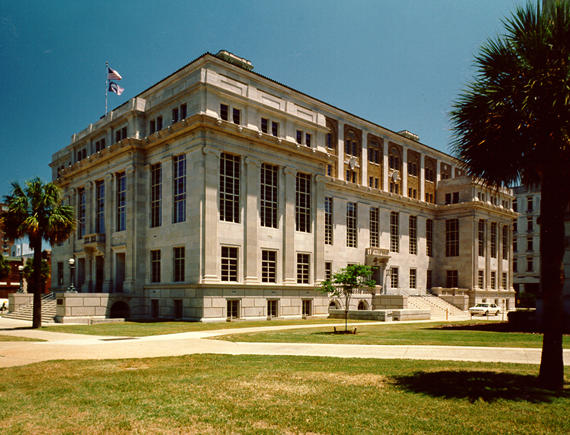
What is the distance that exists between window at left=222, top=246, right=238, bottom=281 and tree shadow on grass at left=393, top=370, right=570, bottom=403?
1149 inches

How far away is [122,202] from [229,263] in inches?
563

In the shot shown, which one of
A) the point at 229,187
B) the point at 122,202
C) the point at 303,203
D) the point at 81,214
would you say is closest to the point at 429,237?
the point at 303,203

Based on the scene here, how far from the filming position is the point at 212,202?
132 feet

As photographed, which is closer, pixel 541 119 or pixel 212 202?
pixel 541 119

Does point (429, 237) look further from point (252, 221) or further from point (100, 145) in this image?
point (100, 145)

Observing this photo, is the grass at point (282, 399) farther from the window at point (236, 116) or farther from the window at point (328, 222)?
the window at point (328, 222)

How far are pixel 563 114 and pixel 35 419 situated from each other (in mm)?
13706

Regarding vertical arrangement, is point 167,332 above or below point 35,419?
below

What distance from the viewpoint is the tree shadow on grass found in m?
10.6

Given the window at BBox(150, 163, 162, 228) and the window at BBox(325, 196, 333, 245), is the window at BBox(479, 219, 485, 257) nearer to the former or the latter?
the window at BBox(325, 196, 333, 245)

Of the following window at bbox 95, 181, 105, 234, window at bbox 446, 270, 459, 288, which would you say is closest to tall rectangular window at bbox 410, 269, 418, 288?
window at bbox 446, 270, 459, 288

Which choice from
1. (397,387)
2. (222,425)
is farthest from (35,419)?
(397,387)

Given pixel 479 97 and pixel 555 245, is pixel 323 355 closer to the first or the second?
pixel 555 245

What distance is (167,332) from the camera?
2988 cm
